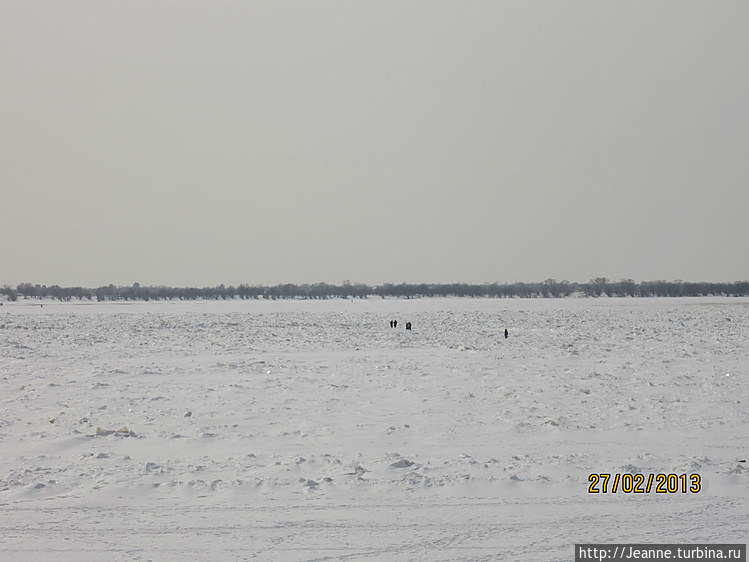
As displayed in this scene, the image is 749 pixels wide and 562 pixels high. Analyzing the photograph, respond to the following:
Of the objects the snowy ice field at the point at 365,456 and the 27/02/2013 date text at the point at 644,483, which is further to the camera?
the 27/02/2013 date text at the point at 644,483

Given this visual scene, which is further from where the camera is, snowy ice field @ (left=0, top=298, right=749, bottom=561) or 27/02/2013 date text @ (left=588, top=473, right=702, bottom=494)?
27/02/2013 date text @ (left=588, top=473, right=702, bottom=494)

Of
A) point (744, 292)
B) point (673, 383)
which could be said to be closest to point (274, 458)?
point (673, 383)

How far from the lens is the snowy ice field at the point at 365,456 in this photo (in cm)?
512

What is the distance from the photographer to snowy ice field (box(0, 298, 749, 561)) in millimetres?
5117

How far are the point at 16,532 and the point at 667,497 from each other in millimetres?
5627

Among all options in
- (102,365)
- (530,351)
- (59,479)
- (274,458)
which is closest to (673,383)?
(530,351)

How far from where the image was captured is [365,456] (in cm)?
751

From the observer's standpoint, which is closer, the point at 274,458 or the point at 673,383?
the point at 274,458

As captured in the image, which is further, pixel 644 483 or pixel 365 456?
pixel 365 456

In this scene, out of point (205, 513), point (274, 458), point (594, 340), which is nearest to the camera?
point (205, 513)

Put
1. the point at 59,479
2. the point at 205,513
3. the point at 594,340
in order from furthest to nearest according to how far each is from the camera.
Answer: the point at 594,340 → the point at 59,479 → the point at 205,513

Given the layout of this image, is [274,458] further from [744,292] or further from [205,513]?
[744,292]

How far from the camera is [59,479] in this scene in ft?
22.0

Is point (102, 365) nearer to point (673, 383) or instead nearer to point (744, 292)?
point (673, 383)
